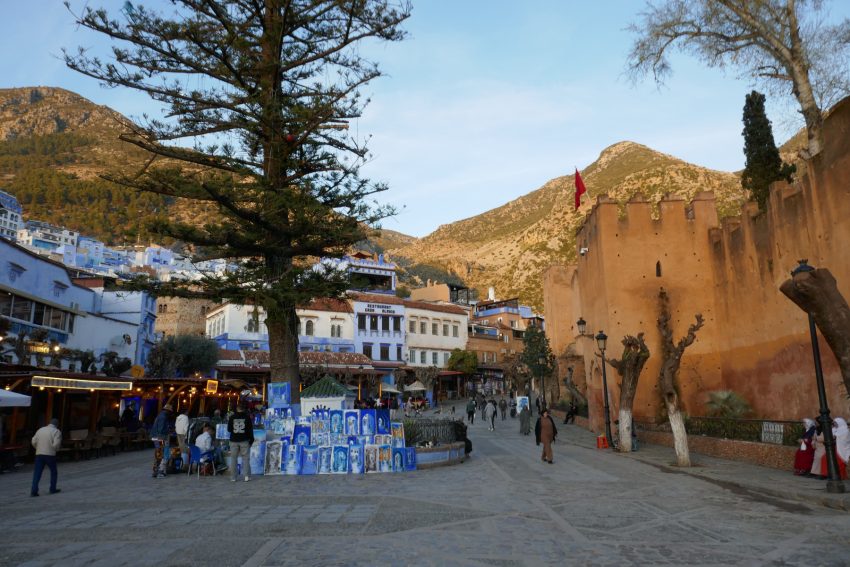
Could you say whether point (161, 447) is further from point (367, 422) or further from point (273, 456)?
point (367, 422)

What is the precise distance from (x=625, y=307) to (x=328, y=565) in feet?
62.3

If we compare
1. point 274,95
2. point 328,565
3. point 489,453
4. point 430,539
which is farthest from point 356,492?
point 274,95

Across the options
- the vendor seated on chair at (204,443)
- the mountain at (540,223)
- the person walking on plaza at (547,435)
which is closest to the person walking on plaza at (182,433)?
the vendor seated on chair at (204,443)

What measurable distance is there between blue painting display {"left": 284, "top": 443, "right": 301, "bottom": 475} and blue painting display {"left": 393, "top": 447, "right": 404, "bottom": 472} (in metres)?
2.23

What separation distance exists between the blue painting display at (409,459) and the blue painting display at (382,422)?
2.20 ft

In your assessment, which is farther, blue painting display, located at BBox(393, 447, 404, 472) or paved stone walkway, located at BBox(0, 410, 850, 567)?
blue painting display, located at BBox(393, 447, 404, 472)

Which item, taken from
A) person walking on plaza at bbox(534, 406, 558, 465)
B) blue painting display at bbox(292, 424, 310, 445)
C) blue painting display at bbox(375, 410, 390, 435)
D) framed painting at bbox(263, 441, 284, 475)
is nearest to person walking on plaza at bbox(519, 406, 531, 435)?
person walking on plaza at bbox(534, 406, 558, 465)

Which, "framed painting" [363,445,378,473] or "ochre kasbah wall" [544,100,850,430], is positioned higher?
"ochre kasbah wall" [544,100,850,430]

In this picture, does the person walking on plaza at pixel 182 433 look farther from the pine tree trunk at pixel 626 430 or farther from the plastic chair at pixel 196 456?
the pine tree trunk at pixel 626 430

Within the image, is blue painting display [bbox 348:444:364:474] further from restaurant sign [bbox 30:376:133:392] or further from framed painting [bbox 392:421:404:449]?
restaurant sign [bbox 30:376:133:392]

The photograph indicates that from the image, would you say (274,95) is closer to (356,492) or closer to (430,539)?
(356,492)

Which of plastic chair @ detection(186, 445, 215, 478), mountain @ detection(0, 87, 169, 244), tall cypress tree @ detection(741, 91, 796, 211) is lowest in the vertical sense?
plastic chair @ detection(186, 445, 215, 478)

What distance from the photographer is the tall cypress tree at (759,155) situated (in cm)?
2373

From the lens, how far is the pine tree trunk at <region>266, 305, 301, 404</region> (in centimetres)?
1512
